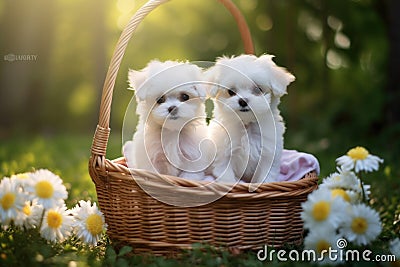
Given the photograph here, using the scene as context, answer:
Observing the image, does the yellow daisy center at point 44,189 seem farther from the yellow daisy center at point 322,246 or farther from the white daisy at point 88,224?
the yellow daisy center at point 322,246

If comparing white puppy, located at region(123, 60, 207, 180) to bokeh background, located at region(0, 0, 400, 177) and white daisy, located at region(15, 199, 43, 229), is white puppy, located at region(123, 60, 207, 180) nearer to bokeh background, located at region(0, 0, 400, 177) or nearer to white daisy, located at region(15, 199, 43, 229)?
white daisy, located at region(15, 199, 43, 229)

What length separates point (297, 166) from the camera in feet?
10.2

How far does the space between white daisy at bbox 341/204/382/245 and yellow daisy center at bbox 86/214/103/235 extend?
1175mm

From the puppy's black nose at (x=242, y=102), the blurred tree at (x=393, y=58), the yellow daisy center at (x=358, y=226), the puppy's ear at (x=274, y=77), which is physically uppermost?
the blurred tree at (x=393, y=58)

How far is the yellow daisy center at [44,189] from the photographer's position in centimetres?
241

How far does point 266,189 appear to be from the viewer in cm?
251

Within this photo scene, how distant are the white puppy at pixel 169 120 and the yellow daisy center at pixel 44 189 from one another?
1.72 ft

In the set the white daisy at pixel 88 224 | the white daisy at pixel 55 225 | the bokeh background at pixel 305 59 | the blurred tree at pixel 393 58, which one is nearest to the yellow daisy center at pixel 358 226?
the white daisy at pixel 88 224

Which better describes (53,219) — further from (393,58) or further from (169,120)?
(393,58)

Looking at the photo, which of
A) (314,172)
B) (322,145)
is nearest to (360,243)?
(314,172)

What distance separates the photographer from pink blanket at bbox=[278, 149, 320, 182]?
3023 mm

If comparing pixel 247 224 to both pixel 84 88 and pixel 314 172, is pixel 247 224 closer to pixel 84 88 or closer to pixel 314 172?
pixel 314 172

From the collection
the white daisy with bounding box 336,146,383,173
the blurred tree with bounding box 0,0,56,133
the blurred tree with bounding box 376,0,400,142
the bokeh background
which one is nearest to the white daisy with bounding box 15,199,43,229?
the white daisy with bounding box 336,146,383,173

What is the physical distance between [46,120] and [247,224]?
49.4 feet
